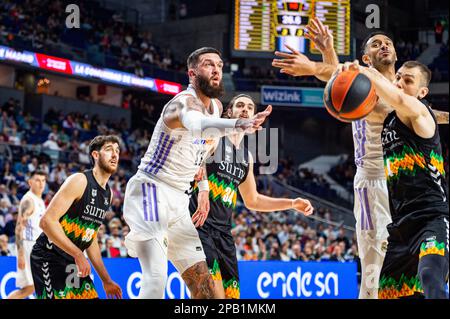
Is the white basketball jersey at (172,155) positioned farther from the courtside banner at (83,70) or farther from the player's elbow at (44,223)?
the courtside banner at (83,70)

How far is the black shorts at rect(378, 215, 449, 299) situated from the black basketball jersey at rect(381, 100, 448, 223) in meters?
0.08

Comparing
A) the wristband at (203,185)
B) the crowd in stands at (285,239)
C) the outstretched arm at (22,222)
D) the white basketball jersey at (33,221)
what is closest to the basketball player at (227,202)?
the wristband at (203,185)

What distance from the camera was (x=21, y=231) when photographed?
9.20 m

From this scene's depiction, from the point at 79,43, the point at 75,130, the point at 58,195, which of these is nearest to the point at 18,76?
the point at 79,43

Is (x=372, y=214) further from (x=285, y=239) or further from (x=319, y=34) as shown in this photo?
(x=285, y=239)

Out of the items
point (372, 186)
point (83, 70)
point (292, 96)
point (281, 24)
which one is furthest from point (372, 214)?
point (292, 96)

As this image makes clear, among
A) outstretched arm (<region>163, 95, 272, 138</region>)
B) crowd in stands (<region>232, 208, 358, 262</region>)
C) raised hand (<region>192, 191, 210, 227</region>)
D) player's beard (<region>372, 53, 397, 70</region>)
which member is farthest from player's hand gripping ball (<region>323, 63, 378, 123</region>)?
crowd in stands (<region>232, 208, 358, 262</region>)

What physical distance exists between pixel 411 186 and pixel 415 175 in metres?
0.08

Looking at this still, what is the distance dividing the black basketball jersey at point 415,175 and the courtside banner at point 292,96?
59.5 feet

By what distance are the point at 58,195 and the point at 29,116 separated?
585 inches

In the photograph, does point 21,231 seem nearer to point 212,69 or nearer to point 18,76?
point 212,69

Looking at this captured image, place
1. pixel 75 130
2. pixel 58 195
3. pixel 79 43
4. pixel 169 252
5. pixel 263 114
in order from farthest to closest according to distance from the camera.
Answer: pixel 79 43 → pixel 75 130 → pixel 58 195 → pixel 169 252 → pixel 263 114

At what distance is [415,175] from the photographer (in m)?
4.71

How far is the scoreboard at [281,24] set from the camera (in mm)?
13766
